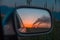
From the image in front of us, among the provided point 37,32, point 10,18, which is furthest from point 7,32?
point 37,32

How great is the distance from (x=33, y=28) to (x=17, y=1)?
285 millimetres

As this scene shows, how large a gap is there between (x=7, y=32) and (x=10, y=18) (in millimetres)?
130

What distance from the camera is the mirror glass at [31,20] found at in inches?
80.6

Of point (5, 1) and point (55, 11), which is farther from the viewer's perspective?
point (55, 11)

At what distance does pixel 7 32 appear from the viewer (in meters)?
2.05

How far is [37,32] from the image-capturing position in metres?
2.05

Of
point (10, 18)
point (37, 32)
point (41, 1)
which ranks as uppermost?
point (41, 1)

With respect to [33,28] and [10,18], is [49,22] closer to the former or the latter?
[33,28]

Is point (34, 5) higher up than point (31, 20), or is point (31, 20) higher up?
point (34, 5)

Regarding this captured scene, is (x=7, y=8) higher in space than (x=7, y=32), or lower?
higher

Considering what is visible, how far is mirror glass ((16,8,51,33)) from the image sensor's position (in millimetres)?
2047

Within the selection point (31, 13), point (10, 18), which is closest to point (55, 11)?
point (31, 13)

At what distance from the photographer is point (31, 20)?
6.80 ft

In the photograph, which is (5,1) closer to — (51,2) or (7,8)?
(7,8)
